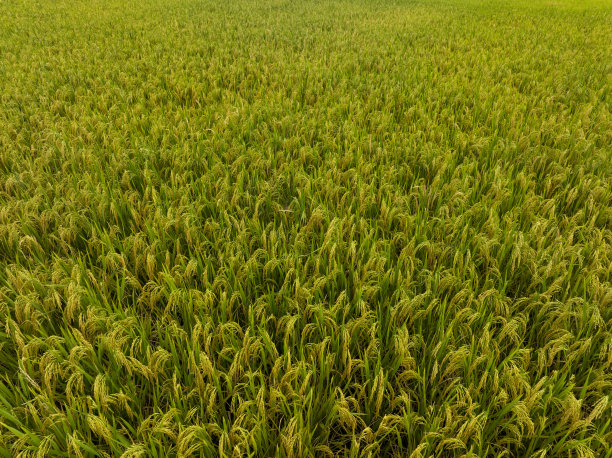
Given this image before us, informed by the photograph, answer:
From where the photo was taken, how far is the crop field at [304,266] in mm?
1314

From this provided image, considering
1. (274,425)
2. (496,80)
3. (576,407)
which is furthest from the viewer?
(496,80)

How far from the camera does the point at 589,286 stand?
188cm

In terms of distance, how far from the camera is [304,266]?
188 centimetres

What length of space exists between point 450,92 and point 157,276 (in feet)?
14.7

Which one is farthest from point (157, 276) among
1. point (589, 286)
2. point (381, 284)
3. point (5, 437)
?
point (589, 286)

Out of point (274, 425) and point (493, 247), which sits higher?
point (493, 247)

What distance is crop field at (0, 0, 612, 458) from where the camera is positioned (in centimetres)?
131

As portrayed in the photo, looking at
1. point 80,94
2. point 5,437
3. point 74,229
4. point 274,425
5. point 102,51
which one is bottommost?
point 274,425

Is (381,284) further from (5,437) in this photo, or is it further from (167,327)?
(5,437)

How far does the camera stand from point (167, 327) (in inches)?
61.4

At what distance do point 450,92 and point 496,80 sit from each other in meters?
1.33

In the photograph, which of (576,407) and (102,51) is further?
(102,51)

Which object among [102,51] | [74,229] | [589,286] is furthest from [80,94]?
[589,286]

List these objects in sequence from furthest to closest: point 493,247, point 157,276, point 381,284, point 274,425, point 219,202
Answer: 1. point 219,202
2. point 493,247
3. point 157,276
4. point 381,284
5. point 274,425
